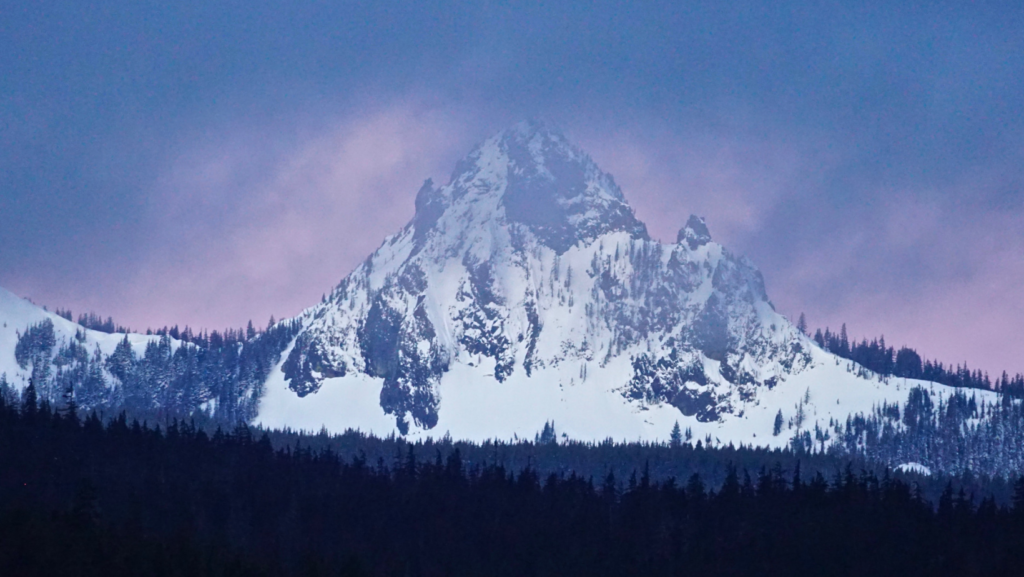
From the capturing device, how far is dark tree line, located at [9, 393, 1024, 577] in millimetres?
150750

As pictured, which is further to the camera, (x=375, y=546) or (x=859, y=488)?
(x=859, y=488)

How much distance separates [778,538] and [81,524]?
66.9m

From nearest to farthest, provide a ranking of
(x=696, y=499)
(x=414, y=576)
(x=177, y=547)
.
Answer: (x=177, y=547), (x=414, y=576), (x=696, y=499)

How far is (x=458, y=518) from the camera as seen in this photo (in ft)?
555

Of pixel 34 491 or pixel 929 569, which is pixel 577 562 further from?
pixel 34 491

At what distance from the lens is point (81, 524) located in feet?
427

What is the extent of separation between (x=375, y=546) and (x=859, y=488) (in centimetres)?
5675

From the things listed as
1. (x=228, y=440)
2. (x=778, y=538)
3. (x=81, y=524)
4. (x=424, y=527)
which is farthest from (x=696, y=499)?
(x=81, y=524)

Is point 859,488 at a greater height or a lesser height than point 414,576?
greater

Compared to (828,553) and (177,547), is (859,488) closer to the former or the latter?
(828,553)

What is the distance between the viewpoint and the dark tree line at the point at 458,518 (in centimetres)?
15075

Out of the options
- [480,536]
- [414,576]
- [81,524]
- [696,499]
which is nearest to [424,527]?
[480,536]

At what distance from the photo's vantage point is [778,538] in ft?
527

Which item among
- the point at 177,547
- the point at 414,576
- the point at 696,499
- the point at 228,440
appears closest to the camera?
the point at 177,547
